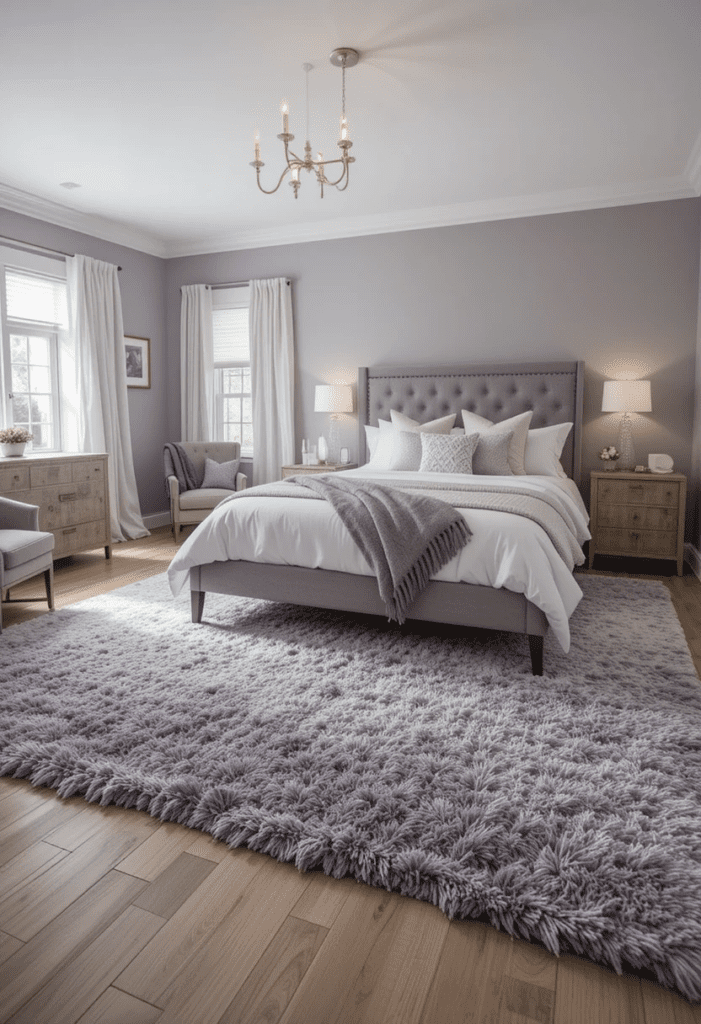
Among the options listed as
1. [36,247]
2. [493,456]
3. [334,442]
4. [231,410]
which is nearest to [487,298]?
[493,456]

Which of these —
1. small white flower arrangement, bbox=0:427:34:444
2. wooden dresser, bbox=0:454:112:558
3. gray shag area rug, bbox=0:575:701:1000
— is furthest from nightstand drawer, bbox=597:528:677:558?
small white flower arrangement, bbox=0:427:34:444

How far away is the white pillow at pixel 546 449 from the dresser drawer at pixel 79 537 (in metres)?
3.33

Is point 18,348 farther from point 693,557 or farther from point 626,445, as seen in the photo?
point 693,557

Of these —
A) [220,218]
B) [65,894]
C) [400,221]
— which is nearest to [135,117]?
[220,218]

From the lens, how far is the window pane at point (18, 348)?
5.08m

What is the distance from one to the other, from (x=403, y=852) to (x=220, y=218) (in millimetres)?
5412

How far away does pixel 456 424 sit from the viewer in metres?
5.34

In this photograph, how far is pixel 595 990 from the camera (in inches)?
49.6

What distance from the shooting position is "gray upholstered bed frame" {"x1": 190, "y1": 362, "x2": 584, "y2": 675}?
2.80 m

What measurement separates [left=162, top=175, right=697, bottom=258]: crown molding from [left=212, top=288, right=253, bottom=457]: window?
482 mm

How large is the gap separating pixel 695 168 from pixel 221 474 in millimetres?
4278

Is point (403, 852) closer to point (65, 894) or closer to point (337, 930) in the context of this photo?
point (337, 930)

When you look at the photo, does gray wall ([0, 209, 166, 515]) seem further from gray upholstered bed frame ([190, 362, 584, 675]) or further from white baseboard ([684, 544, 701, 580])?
white baseboard ([684, 544, 701, 580])

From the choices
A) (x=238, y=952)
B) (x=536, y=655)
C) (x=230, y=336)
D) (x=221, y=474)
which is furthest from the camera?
(x=230, y=336)
